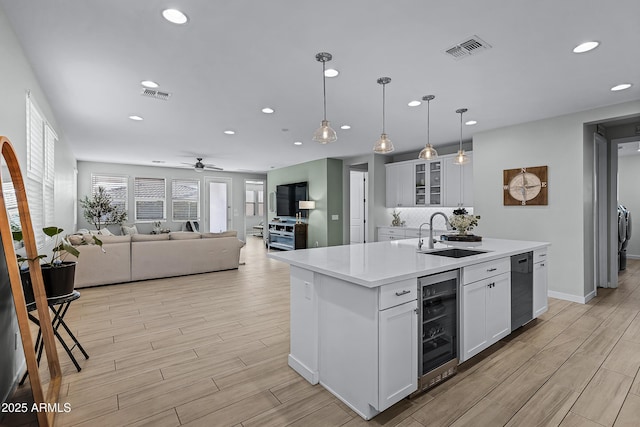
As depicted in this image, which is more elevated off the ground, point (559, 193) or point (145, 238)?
point (559, 193)

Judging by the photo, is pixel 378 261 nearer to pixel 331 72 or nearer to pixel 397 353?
pixel 397 353

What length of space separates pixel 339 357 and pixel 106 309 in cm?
339

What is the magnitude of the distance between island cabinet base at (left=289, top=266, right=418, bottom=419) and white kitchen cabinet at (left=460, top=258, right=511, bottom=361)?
0.67 meters

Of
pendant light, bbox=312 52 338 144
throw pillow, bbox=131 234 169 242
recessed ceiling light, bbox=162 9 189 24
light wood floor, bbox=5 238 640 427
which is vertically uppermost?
recessed ceiling light, bbox=162 9 189 24

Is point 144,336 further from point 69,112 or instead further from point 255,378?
point 69,112

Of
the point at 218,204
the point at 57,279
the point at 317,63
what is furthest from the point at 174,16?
the point at 218,204

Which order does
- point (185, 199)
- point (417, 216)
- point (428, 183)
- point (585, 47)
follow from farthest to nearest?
point (185, 199) < point (417, 216) < point (428, 183) < point (585, 47)

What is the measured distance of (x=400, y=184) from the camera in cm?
727

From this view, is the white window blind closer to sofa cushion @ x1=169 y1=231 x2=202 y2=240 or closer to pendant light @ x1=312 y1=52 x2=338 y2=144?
sofa cushion @ x1=169 y1=231 x2=202 y2=240

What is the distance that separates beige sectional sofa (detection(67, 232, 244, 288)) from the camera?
4957mm

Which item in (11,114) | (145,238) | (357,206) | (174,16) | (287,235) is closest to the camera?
(174,16)

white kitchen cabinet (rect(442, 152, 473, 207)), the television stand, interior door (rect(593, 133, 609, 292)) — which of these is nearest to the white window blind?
the television stand

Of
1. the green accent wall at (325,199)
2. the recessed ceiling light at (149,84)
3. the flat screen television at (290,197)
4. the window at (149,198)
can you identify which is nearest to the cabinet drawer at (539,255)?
the recessed ceiling light at (149,84)

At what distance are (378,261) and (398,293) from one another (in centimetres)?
47
